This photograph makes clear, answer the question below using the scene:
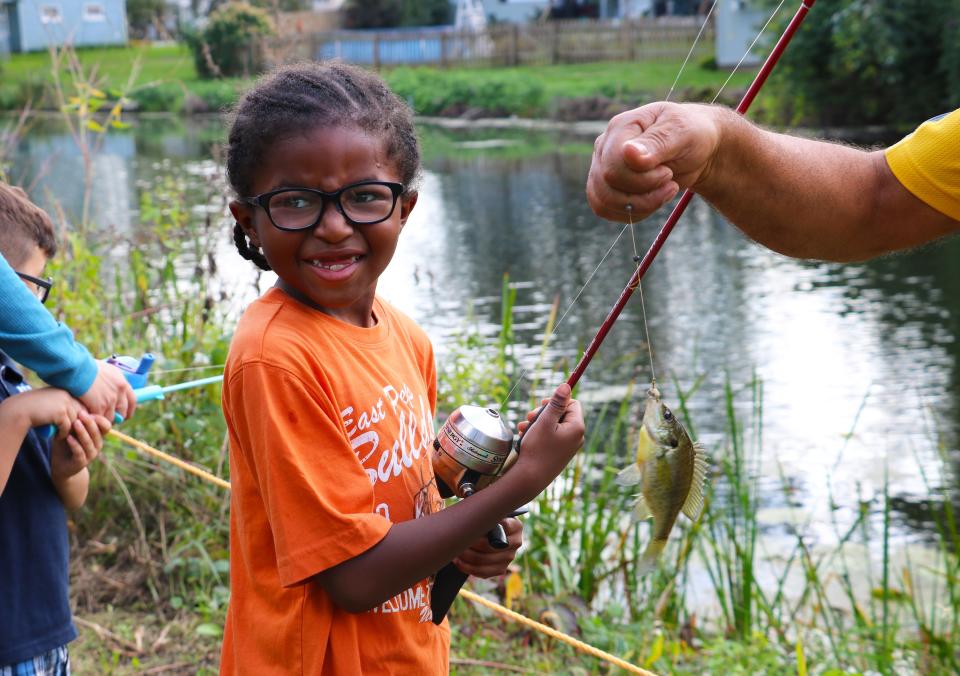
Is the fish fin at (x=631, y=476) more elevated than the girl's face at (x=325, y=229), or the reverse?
the girl's face at (x=325, y=229)

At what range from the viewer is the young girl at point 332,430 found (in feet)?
5.87

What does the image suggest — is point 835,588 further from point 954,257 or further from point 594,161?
point 954,257

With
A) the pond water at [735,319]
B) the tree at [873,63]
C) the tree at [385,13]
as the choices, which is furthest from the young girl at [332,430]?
the tree at [385,13]

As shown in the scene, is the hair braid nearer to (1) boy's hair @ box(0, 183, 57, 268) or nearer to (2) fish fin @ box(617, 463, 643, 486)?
(1) boy's hair @ box(0, 183, 57, 268)

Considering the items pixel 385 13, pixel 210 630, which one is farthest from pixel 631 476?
pixel 385 13

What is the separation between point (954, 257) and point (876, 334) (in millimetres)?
3033

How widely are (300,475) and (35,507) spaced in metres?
0.88

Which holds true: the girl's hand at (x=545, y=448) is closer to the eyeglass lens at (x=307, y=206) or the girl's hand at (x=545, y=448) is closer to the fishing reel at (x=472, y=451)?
the fishing reel at (x=472, y=451)

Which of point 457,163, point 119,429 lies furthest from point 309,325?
point 457,163

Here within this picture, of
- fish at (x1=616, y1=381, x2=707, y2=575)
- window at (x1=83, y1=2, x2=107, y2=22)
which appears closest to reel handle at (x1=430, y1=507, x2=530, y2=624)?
fish at (x1=616, y1=381, x2=707, y2=575)

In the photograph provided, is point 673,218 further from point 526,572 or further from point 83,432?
point 526,572

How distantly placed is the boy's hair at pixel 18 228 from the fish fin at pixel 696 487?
1.42 m

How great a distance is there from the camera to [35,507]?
7.78 feet

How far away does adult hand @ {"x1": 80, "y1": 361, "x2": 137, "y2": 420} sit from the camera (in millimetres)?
2236
